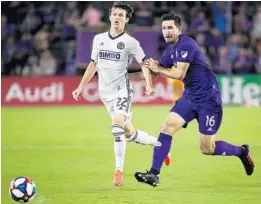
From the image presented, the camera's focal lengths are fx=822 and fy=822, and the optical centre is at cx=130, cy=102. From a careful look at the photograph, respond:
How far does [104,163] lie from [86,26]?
36.8 ft

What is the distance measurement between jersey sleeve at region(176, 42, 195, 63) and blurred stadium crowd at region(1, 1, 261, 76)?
1328cm

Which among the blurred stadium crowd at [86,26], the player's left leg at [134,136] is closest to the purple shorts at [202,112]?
the player's left leg at [134,136]

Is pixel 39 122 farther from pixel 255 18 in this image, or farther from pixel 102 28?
pixel 255 18

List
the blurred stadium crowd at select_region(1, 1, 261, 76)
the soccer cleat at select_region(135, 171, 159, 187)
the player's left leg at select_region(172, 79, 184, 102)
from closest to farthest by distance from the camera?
the soccer cleat at select_region(135, 171, 159, 187) < the player's left leg at select_region(172, 79, 184, 102) < the blurred stadium crowd at select_region(1, 1, 261, 76)

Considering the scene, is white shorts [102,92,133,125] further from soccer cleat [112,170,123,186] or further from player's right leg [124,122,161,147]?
soccer cleat [112,170,123,186]

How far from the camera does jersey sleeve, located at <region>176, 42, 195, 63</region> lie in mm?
9555

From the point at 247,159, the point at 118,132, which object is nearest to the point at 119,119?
the point at 118,132

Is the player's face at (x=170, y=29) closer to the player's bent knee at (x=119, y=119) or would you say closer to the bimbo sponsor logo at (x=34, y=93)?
the player's bent knee at (x=119, y=119)

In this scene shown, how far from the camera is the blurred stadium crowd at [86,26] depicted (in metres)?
23.0

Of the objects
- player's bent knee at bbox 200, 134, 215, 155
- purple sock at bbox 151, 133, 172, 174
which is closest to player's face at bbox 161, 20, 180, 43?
purple sock at bbox 151, 133, 172, 174

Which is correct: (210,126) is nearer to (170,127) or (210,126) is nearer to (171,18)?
(170,127)

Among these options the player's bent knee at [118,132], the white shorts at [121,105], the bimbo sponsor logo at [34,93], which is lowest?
the bimbo sponsor logo at [34,93]

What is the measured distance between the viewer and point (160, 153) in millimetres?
9594

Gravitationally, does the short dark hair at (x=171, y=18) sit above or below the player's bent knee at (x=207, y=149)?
above
